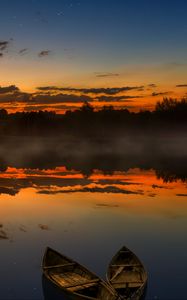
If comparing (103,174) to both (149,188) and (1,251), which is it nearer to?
(149,188)

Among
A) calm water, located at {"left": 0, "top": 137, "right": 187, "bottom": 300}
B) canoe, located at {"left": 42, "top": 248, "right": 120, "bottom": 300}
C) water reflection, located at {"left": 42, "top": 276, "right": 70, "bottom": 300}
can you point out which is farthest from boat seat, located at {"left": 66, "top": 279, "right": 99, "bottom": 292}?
calm water, located at {"left": 0, "top": 137, "right": 187, "bottom": 300}

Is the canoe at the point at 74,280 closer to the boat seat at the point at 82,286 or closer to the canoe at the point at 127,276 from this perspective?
the boat seat at the point at 82,286

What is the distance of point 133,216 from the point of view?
37719 mm

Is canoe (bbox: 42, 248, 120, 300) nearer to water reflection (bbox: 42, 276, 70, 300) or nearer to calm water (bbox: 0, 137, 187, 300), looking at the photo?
water reflection (bbox: 42, 276, 70, 300)

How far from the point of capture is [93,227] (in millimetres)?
34000

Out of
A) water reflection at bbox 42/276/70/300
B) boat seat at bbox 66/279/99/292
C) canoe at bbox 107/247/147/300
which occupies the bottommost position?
water reflection at bbox 42/276/70/300

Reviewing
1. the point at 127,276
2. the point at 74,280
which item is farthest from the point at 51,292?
the point at 127,276

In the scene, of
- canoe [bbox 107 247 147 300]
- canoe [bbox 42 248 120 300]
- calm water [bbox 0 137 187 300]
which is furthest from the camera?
calm water [bbox 0 137 187 300]

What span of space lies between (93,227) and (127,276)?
1088 cm

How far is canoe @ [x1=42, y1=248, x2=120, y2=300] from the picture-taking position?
787 inches

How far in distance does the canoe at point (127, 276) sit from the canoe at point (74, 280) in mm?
879

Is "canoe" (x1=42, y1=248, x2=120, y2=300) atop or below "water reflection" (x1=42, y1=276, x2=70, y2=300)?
atop

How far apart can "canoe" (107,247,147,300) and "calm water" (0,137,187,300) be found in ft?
2.45

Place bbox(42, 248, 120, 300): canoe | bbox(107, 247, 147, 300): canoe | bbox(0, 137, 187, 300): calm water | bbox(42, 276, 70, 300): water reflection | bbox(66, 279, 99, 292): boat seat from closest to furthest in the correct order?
bbox(42, 248, 120, 300): canoe < bbox(66, 279, 99, 292): boat seat < bbox(107, 247, 147, 300): canoe < bbox(42, 276, 70, 300): water reflection < bbox(0, 137, 187, 300): calm water
